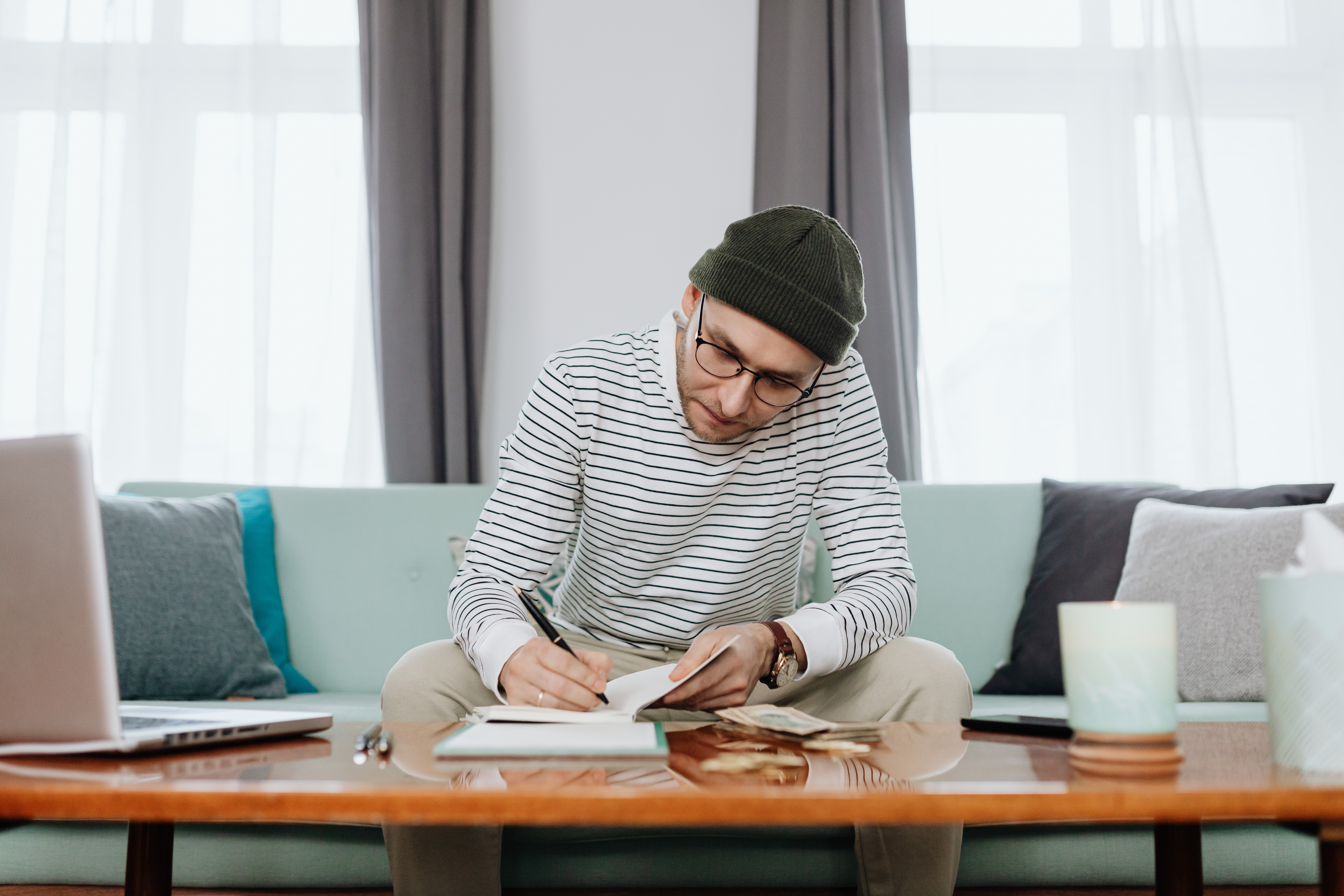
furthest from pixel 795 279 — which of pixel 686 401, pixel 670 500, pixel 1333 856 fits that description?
pixel 1333 856

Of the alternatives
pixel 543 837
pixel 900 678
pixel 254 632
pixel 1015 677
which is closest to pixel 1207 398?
pixel 1015 677

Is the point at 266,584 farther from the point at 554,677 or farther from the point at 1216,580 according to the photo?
the point at 1216,580

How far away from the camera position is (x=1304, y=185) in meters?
2.71

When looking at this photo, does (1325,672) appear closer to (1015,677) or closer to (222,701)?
(1015,677)

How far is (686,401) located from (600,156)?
1.52 meters

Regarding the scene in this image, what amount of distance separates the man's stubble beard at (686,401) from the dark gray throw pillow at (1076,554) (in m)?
0.89

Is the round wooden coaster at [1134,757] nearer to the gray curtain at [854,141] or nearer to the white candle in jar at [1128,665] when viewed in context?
the white candle in jar at [1128,665]

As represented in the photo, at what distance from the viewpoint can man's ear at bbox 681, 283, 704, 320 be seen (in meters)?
1.38

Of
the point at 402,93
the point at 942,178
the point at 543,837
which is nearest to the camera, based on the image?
the point at 543,837

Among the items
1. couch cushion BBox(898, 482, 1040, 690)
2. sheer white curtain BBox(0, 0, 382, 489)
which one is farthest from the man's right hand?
sheer white curtain BBox(0, 0, 382, 489)

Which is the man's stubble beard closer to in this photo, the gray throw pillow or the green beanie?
Answer: the green beanie

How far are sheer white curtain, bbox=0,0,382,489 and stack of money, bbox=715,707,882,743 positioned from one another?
74.8 inches

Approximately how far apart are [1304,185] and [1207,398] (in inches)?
26.8

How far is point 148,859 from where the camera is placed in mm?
1032
